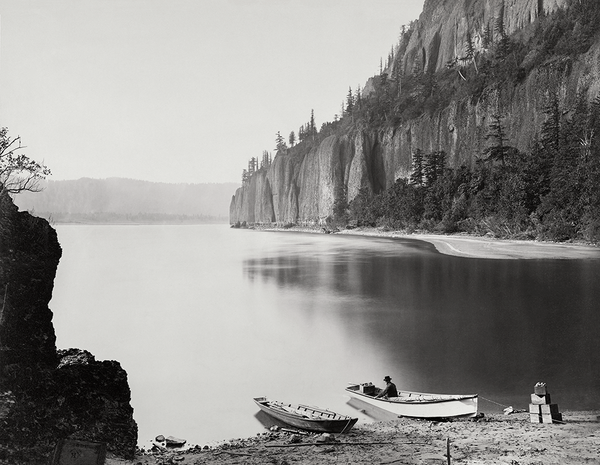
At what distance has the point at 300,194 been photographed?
13700 cm

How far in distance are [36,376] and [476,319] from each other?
15998mm

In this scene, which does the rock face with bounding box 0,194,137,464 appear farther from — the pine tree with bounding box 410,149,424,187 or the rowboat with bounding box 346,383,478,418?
the pine tree with bounding box 410,149,424,187

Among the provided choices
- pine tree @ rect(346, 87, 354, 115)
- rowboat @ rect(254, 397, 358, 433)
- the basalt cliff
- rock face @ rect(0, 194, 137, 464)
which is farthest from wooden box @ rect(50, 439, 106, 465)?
pine tree @ rect(346, 87, 354, 115)

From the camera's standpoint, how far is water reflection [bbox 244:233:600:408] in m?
12.4

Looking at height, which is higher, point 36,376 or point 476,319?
point 36,376

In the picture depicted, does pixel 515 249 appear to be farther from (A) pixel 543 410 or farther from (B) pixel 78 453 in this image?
(B) pixel 78 453

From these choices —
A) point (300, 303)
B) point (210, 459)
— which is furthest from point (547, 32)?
point (210, 459)

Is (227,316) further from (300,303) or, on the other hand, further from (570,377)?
(570,377)

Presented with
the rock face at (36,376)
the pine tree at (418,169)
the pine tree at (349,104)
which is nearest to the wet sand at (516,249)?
the pine tree at (418,169)

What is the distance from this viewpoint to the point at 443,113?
8638 cm

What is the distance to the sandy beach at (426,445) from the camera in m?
6.91

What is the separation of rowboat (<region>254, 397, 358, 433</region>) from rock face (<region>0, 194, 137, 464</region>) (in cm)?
311

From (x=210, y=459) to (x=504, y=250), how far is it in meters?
38.6

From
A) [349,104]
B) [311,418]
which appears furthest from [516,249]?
[349,104]
